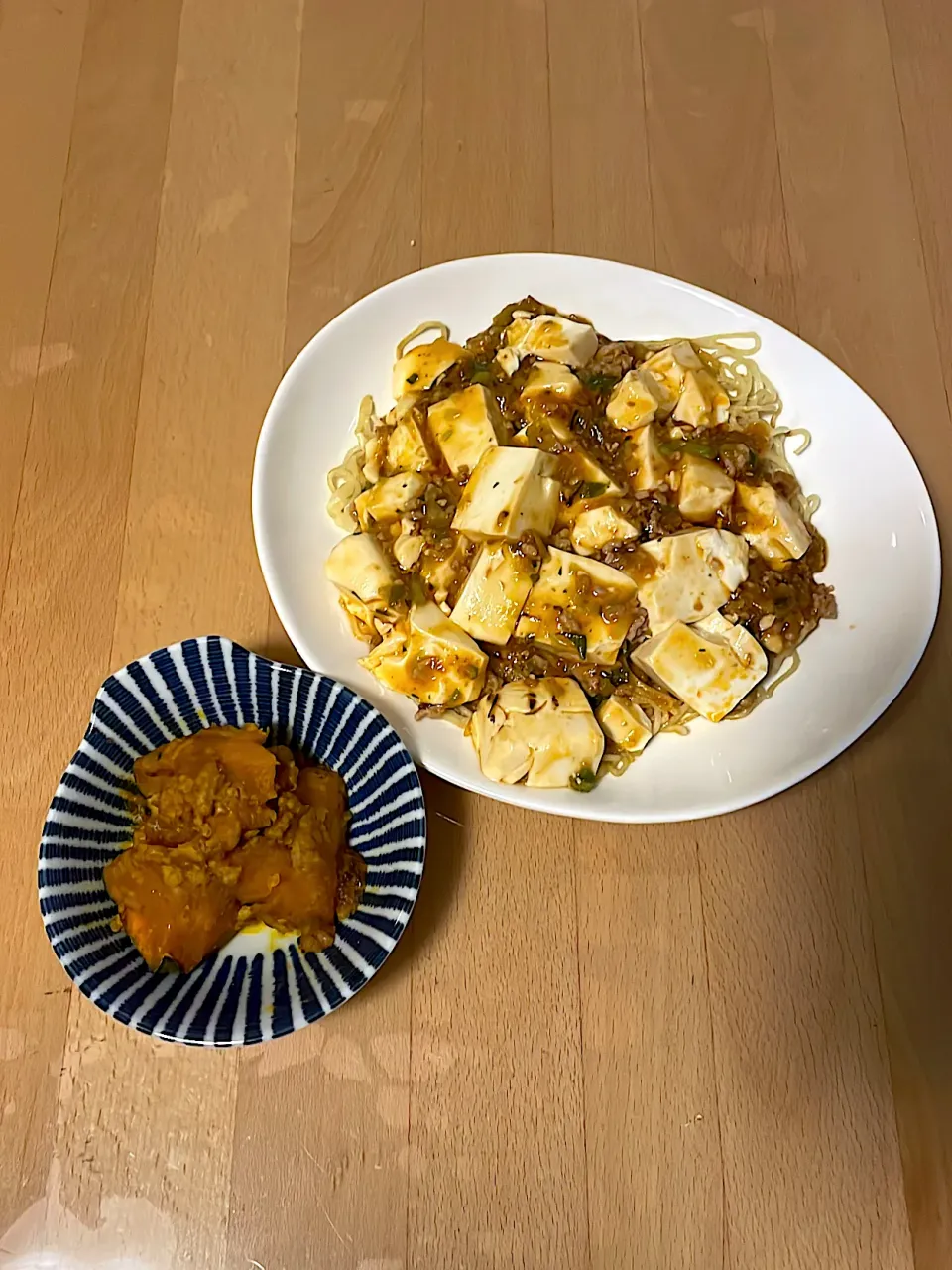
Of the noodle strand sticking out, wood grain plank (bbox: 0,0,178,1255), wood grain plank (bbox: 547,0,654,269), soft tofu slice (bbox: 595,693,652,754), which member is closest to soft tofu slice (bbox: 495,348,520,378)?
the noodle strand sticking out

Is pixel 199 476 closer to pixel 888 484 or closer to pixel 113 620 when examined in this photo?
pixel 113 620

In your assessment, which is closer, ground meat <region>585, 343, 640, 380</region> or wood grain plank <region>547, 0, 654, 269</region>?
ground meat <region>585, 343, 640, 380</region>

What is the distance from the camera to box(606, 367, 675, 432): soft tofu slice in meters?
1.53

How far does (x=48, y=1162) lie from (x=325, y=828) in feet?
1.88

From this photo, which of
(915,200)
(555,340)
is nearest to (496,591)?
(555,340)

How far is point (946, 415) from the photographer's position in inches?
70.6

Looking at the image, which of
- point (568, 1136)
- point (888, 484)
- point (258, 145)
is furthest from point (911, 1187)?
point (258, 145)

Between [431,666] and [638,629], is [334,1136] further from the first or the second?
[638,629]

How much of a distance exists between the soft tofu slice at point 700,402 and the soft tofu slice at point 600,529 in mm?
237

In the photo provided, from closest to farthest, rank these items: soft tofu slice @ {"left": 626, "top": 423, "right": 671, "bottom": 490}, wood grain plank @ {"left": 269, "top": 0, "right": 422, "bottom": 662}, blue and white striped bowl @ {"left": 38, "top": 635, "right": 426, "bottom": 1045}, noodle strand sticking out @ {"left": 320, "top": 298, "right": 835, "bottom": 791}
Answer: blue and white striped bowl @ {"left": 38, "top": 635, "right": 426, "bottom": 1045}, noodle strand sticking out @ {"left": 320, "top": 298, "right": 835, "bottom": 791}, soft tofu slice @ {"left": 626, "top": 423, "right": 671, "bottom": 490}, wood grain plank @ {"left": 269, "top": 0, "right": 422, "bottom": 662}

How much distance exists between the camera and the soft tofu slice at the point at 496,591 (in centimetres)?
143

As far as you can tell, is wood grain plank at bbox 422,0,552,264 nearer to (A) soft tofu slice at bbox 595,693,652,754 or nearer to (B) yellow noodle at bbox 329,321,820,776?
(B) yellow noodle at bbox 329,321,820,776

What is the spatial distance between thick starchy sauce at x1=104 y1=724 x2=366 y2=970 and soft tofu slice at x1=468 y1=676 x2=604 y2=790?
0.24m

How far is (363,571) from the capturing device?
1465mm
